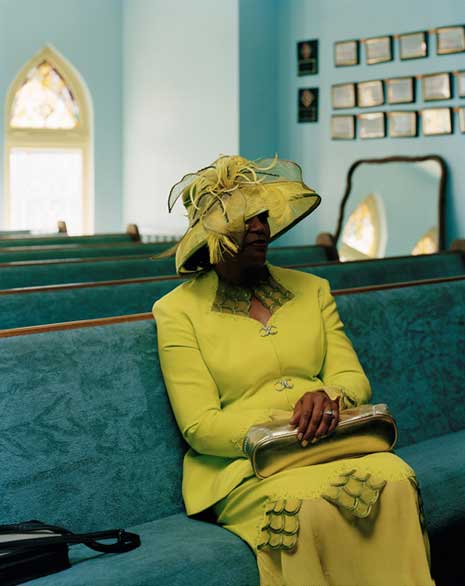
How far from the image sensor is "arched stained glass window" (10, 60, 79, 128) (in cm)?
865

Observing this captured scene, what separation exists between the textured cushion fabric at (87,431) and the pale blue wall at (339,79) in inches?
171

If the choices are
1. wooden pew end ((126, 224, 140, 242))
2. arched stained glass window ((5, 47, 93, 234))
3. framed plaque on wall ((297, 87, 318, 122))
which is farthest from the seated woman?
arched stained glass window ((5, 47, 93, 234))

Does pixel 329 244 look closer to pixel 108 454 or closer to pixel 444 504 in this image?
pixel 444 504

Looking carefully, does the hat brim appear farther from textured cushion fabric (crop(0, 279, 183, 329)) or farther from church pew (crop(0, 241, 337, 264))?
church pew (crop(0, 241, 337, 264))

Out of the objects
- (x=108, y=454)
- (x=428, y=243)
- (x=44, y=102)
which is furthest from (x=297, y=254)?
(x=44, y=102)

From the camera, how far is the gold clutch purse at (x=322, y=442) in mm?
1996

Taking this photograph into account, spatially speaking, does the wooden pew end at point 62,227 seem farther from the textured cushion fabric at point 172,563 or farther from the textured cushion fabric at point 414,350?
the textured cushion fabric at point 172,563

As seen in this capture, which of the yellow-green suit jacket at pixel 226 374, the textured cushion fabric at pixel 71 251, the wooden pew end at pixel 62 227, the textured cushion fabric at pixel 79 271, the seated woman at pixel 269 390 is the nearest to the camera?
the seated woman at pixel 269 390

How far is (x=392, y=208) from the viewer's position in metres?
6.55

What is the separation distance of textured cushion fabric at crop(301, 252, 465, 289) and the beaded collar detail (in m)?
1.63

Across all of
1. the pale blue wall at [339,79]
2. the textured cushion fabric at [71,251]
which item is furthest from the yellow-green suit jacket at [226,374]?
the pale blue wall at [339,79]

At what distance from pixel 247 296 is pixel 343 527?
0.68 metres

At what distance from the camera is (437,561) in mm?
2508

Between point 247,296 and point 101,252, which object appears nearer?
point 247,296
